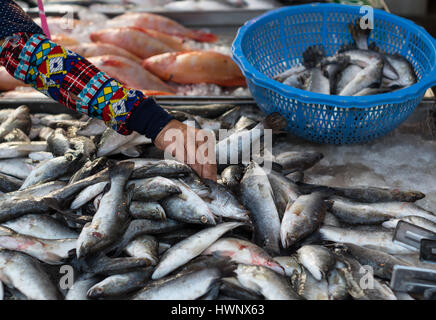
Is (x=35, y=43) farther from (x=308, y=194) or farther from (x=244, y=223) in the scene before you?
(x=308, y=194)

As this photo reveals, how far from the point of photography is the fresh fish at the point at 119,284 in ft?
5.81

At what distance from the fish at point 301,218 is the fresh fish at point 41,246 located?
100 centimetres

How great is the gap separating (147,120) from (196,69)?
5.88 feet

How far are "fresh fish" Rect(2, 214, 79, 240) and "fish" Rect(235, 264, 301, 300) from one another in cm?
87

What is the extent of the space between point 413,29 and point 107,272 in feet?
9.17

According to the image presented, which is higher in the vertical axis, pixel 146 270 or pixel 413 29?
pixel 413 29

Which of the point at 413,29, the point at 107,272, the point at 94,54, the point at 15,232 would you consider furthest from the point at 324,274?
the point at 94,54

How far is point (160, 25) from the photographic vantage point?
4.77m

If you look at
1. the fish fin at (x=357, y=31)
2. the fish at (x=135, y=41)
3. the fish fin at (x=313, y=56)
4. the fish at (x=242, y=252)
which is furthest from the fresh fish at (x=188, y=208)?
the fish at (x=135, y=41)

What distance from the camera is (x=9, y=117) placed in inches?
120

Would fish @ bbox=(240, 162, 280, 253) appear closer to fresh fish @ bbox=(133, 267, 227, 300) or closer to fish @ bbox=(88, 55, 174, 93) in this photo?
fresh fish @ bbox=(133, 267, 227, 300)

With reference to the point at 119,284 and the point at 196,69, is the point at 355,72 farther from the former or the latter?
the point at 119,284

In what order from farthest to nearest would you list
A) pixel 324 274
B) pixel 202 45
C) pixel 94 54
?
pixel 202 45 → pixel 94 54 → pixel 324 274

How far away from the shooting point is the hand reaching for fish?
2.25 meters
